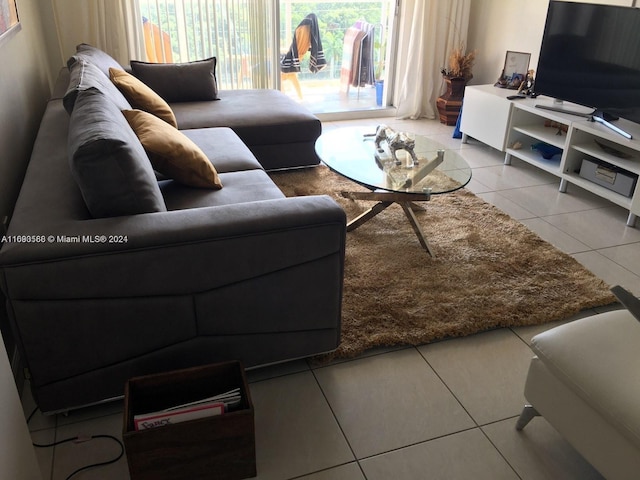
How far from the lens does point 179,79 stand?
384cm

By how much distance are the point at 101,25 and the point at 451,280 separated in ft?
10.6

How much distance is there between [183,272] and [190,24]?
3.30m

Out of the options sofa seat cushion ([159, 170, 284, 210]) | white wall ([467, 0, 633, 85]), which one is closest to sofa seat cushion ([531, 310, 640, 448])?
sofa seat cushion ([159, 170, 284, 210])

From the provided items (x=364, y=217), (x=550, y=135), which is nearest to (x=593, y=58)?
(x=550, y=135)

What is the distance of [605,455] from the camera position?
58.2 inches

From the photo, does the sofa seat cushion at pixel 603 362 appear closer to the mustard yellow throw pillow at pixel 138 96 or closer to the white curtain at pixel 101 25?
the mustard yellow throw pillow at pixel 138 96

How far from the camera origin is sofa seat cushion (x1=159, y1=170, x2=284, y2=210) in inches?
90.7

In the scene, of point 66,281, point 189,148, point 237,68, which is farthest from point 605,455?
point 237,68

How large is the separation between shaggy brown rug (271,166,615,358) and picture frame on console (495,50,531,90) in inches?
60.6

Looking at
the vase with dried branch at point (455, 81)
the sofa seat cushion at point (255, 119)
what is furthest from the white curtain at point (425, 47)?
the sofa seat cushion at point (255, 119)

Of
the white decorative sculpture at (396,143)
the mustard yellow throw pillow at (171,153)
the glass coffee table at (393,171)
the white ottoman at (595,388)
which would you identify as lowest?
the white ottoman at (595,388)

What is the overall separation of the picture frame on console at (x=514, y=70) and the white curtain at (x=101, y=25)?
287 centimetres

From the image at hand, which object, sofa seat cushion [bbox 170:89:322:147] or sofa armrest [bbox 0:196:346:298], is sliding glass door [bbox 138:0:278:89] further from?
sofa armrest [bbox 0:196:346:298]

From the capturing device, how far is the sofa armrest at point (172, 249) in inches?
60.4
